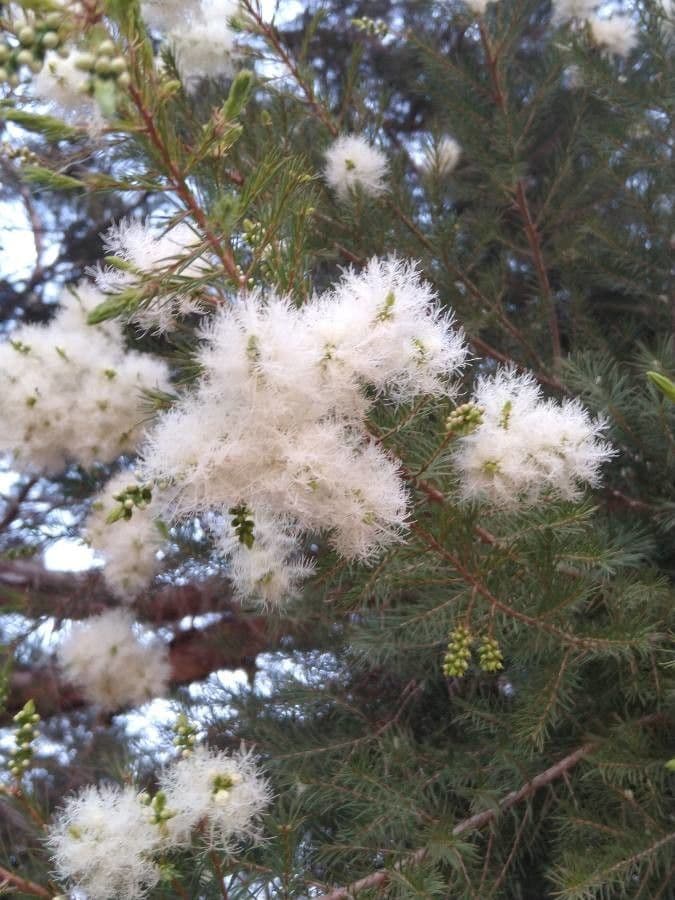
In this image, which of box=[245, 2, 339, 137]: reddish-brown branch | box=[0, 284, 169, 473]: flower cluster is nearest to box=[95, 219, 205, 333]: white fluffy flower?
box=[0, 284, 169, 473]: flower cluster

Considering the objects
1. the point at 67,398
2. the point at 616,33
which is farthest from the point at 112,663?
the point at 616,33

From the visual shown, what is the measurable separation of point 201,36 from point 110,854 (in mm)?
1851

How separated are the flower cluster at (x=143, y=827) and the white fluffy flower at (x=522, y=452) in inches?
19.2

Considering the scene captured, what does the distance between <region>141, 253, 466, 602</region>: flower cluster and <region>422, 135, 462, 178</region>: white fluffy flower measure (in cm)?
105

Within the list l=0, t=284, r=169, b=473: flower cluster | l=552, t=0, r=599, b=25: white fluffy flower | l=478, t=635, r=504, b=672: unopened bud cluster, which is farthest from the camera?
l=552, t=0, r=599, b=25: white fluffy flower

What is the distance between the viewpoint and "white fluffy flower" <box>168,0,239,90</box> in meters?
2.01

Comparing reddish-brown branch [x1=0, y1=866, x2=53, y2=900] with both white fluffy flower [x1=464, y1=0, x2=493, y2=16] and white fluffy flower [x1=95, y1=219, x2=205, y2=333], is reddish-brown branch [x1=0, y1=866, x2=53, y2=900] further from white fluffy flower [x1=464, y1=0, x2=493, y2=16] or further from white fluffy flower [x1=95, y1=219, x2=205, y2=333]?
white fluffy flower [x1=464, y1=0, x2=493, y2=16]

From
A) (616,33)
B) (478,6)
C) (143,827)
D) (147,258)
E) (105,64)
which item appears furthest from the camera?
(616,33)

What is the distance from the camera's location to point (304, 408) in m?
0.78

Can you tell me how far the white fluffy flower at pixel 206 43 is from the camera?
201 cm

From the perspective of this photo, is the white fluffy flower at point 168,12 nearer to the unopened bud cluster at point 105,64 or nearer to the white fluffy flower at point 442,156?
the white fluffy flower at point 442,156

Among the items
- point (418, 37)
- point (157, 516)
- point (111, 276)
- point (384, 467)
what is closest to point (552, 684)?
point (384, 467)

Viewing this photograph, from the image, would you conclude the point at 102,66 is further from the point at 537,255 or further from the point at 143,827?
the point at 537,255

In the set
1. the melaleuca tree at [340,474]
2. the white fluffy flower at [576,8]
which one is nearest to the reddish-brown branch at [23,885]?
the melaleuca tree at [340,474]
